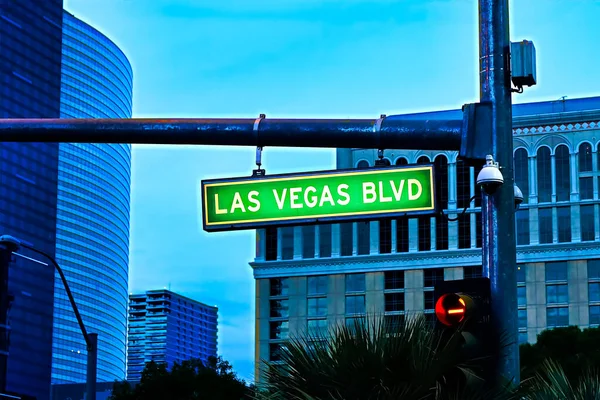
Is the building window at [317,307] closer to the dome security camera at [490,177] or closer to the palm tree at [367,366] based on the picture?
the palm tree at [367,366]

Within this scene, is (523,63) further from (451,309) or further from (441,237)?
(441,237)

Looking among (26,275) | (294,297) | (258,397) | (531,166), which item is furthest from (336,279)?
(258,397)

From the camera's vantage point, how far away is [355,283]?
129 m

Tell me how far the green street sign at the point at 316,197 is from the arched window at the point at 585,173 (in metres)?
114

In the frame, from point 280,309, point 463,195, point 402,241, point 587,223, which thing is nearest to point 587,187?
point 587,223

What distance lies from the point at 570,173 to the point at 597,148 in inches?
153

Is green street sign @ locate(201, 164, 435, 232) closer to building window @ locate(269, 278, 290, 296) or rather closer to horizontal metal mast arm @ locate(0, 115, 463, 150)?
horizontal metal mast arm @ locate(0, 115, 463, 150)

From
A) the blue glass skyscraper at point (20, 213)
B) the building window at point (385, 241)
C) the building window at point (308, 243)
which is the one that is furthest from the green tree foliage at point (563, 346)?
the blue glass skyscraper at point (20, 213)

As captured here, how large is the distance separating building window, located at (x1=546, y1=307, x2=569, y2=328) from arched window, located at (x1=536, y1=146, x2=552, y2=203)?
1211cm

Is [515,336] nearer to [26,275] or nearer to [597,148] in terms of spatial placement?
[597,148]

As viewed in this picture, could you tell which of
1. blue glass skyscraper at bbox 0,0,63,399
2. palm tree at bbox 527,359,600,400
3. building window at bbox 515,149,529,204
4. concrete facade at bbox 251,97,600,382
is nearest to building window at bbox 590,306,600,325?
concrete facade at bbox 251,97,600,382

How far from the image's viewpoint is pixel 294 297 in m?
130

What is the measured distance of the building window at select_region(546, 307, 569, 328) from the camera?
117625 millimetres

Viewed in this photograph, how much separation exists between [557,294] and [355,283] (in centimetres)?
2278
